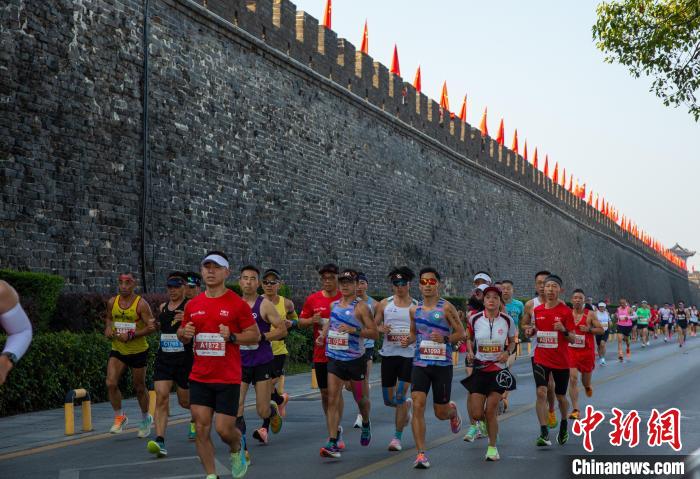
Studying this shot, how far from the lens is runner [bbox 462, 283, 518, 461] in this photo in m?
9.30

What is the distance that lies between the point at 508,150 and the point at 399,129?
17.0 meters

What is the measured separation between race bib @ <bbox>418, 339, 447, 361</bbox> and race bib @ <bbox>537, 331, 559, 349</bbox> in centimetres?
177

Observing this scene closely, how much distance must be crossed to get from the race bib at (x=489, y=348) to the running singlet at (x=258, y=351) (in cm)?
206

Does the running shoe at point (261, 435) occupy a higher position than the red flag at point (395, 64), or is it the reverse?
the red flag at point (395, 64)

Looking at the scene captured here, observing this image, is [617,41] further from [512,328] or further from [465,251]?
[465,251]

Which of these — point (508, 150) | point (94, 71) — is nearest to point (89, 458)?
point (94, 71)

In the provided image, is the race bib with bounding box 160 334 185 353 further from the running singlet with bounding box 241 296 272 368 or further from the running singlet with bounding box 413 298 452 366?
the running singlet with bounding box 413 298 452 366

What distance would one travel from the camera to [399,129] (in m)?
35.8

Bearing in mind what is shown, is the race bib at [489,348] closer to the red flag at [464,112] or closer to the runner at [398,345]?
the runner at [398,345]

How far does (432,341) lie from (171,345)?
8.56 feet

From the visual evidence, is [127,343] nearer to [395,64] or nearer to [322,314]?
[322,314]

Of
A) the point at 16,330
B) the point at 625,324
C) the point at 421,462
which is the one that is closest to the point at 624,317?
the point at 625,324

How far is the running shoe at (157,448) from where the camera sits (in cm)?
909

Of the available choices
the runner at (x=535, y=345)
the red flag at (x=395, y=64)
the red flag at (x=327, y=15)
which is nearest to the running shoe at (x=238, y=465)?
the runner at (x=535, y=345)
